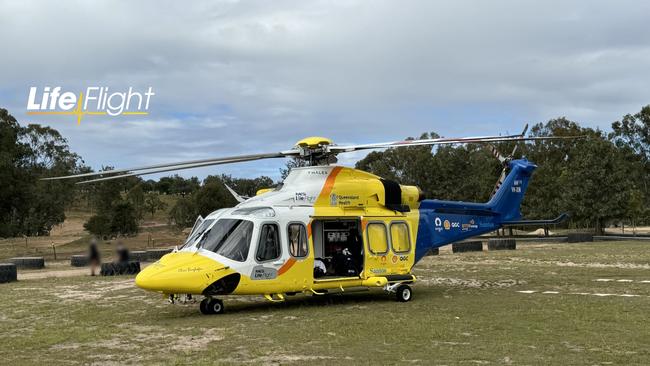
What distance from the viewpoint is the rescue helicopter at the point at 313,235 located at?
1228 cm

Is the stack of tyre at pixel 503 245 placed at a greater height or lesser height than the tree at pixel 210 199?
lesser

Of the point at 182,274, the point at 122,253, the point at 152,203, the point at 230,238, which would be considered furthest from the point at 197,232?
the point at 152,203

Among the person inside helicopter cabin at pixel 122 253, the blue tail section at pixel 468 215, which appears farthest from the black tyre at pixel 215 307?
the blue tail section at pixel 468 215

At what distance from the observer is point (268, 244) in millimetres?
12984

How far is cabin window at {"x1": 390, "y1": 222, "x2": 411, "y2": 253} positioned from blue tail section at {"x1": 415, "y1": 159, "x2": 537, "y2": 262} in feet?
1.39

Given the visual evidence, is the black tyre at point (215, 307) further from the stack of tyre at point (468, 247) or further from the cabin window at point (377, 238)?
the stack of tyre at point (468, 247)

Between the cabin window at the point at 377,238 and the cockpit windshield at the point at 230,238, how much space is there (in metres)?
3.27

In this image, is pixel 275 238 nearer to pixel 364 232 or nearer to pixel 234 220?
pixel 234 220

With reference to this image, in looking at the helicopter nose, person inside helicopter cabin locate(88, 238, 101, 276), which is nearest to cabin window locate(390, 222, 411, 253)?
the helicopter nose

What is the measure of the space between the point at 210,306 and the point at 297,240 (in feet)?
7.90

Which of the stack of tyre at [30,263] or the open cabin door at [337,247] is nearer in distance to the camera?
the open cabin door at [337,247]

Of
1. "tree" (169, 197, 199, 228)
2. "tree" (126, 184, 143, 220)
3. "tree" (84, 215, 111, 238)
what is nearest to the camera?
"tree" (84, 215, 111, 238)

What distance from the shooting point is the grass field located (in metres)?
8.59

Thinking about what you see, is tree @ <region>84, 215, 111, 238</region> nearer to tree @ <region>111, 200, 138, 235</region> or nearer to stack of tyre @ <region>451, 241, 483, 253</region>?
tree @ <region>111, 200, 138, 235</region>
